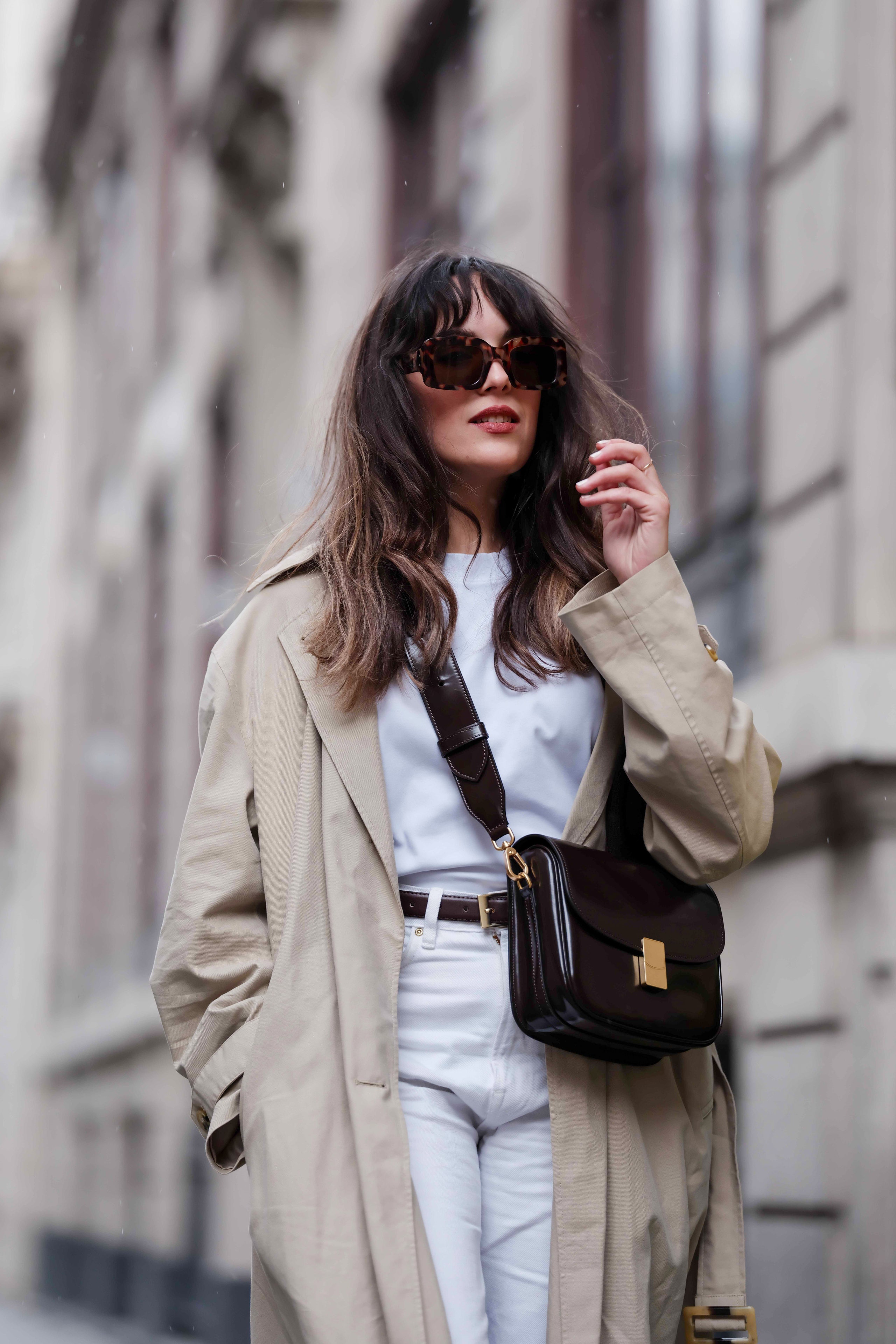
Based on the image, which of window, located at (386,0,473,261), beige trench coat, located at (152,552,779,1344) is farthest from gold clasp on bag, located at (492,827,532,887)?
window, located at (386,0,473,261)

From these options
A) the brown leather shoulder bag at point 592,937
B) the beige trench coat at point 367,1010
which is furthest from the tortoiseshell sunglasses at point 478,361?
the brown leather shoulder bag at point 592,937

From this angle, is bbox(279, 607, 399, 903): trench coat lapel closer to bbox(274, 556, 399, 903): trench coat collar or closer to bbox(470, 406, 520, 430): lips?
bbox(274, 556, 399, 903): trench coat collar

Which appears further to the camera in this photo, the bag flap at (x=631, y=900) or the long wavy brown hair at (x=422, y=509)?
the long wavy brown hair at (x=422, y=509)

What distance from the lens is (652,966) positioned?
2.10 metres

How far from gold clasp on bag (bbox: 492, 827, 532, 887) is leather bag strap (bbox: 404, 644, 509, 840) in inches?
0.5

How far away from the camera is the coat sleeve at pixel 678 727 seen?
84.5 inches

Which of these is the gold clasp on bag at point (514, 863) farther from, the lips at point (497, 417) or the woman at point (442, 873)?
the lips at point (497, 417)

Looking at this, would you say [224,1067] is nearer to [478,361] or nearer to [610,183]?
[478,361]

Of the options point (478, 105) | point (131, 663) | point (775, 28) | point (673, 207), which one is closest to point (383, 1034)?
point (775, 28)

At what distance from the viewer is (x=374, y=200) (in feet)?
28.3

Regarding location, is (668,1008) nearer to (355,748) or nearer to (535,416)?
(355,748)

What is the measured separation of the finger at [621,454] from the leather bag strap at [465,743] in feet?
1.11

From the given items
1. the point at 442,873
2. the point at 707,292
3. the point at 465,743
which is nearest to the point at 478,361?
the point at 465,743

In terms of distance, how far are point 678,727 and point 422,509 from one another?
552 millimetres
